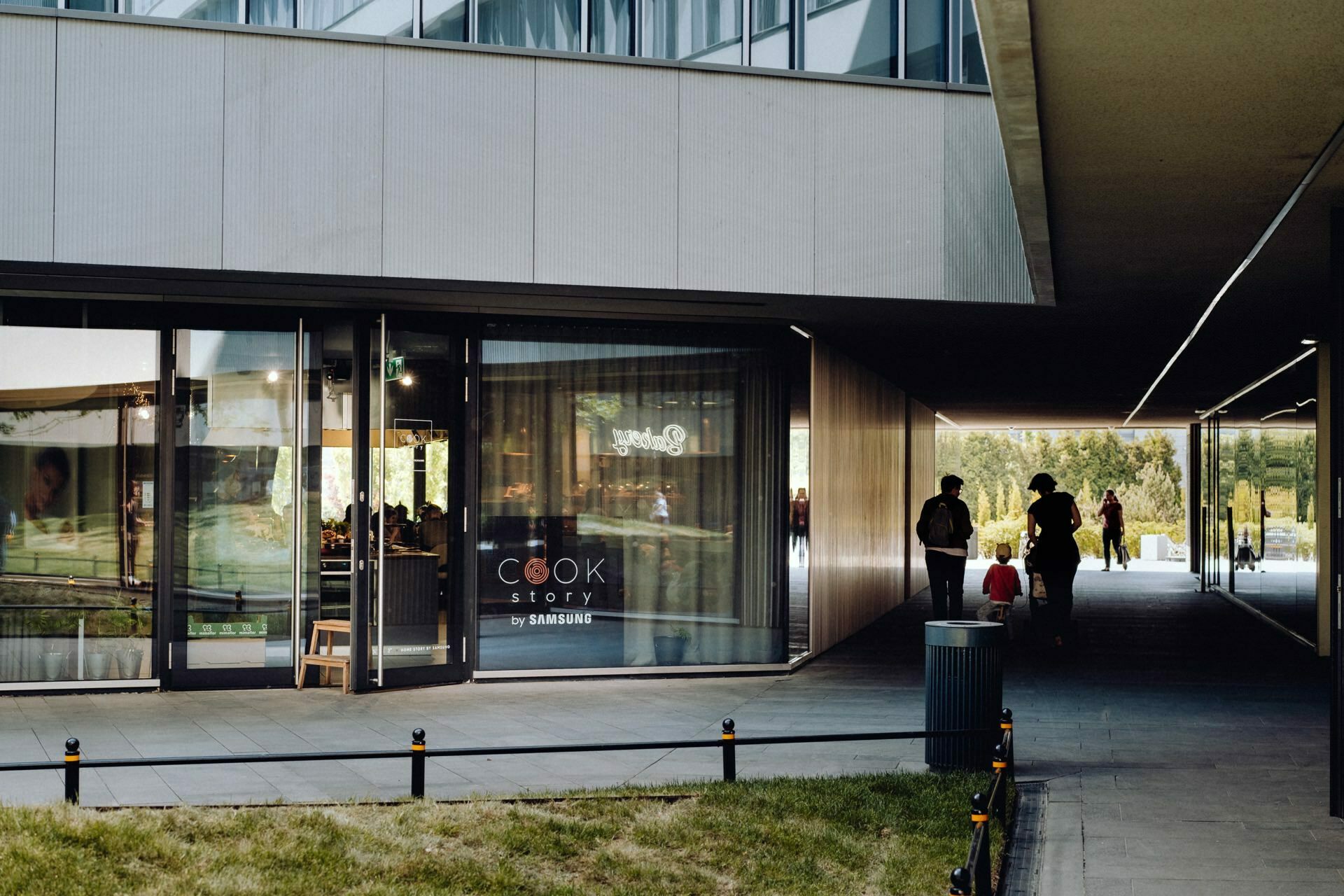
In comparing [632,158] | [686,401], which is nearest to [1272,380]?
[686,401]

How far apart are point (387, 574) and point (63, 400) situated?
3263mm

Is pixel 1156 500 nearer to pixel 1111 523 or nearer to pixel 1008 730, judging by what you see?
pixel 1111 523

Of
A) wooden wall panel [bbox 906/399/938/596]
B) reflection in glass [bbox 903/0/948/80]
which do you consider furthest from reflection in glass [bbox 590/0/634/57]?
wooden wall panel [bbox 906/399/938/596]

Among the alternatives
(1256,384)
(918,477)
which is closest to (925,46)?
(1256,384)

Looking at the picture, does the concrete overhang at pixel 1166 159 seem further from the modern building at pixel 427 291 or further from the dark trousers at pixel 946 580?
the dark trousers at pixel 946 580

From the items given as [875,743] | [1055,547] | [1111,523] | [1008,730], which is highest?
[1055,547]

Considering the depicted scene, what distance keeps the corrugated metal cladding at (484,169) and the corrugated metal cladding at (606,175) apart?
2 cm

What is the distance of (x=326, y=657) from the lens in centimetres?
1219

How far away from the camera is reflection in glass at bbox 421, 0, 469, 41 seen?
12.0 m


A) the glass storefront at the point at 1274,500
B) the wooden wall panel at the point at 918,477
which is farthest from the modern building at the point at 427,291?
the wooden wall panel at the point at 918,477

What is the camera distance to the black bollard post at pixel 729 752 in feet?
25.9

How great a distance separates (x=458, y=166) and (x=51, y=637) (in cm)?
554

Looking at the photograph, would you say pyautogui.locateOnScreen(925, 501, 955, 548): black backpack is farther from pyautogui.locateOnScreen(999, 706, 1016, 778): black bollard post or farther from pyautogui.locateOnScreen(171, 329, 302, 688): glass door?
pyautogui.locateOnScreen(999, 706, 1016, 778): black bollard post

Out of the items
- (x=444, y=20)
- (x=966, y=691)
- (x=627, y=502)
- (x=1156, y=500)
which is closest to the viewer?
(x=966, y=691)
